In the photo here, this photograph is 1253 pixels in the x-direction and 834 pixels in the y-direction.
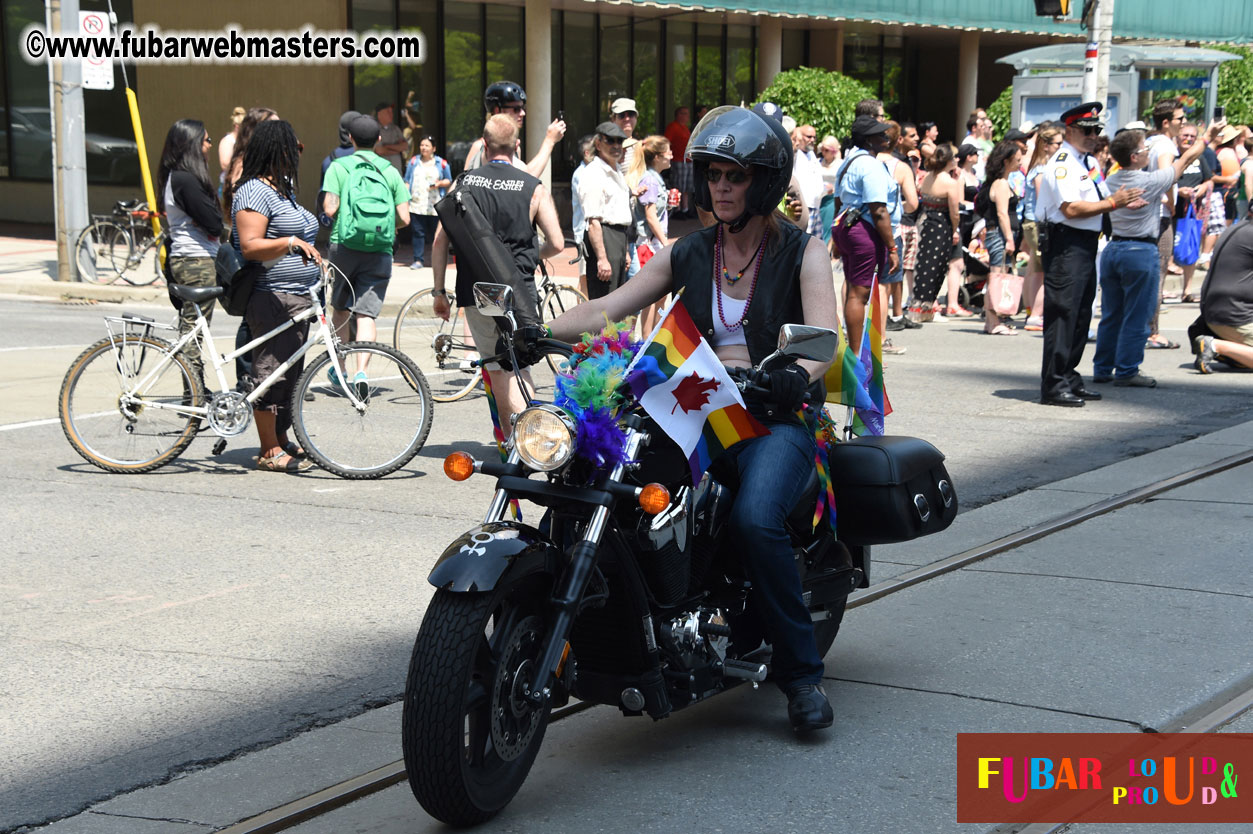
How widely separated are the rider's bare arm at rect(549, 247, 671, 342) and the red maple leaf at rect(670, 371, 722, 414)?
474 mm

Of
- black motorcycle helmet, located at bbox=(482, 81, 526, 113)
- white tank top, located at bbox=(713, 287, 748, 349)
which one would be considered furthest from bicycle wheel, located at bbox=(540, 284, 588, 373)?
white tank top, located at bbox=(713, 287, 748, 349)

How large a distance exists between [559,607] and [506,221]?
479cm

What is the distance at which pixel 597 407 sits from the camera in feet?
12.6

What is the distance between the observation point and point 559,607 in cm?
376

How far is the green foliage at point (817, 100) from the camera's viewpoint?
2223 cm

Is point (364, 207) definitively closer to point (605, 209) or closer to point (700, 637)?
point (605, 209)

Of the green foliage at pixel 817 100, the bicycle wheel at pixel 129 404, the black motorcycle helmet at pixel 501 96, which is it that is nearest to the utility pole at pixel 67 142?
the green foliage at pixel 817 100

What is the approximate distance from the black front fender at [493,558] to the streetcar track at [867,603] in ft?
2.29

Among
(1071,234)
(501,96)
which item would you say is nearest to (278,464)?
(501,96)

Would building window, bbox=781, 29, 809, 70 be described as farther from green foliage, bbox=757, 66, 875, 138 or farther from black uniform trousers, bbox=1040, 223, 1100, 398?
black uniform trousers, bbox=1040, 223, 1100, 398

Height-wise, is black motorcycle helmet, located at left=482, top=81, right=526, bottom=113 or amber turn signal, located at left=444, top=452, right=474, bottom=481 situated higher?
black motorcycle helmet, located at left=482, top=81, right=526, bottom=113

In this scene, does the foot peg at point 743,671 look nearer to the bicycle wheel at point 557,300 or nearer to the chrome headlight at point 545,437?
the chrome headlight at point 545,437

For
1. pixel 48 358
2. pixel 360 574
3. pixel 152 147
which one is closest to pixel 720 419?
pixel 360 574

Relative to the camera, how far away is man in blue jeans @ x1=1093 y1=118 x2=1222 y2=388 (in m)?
10.8
